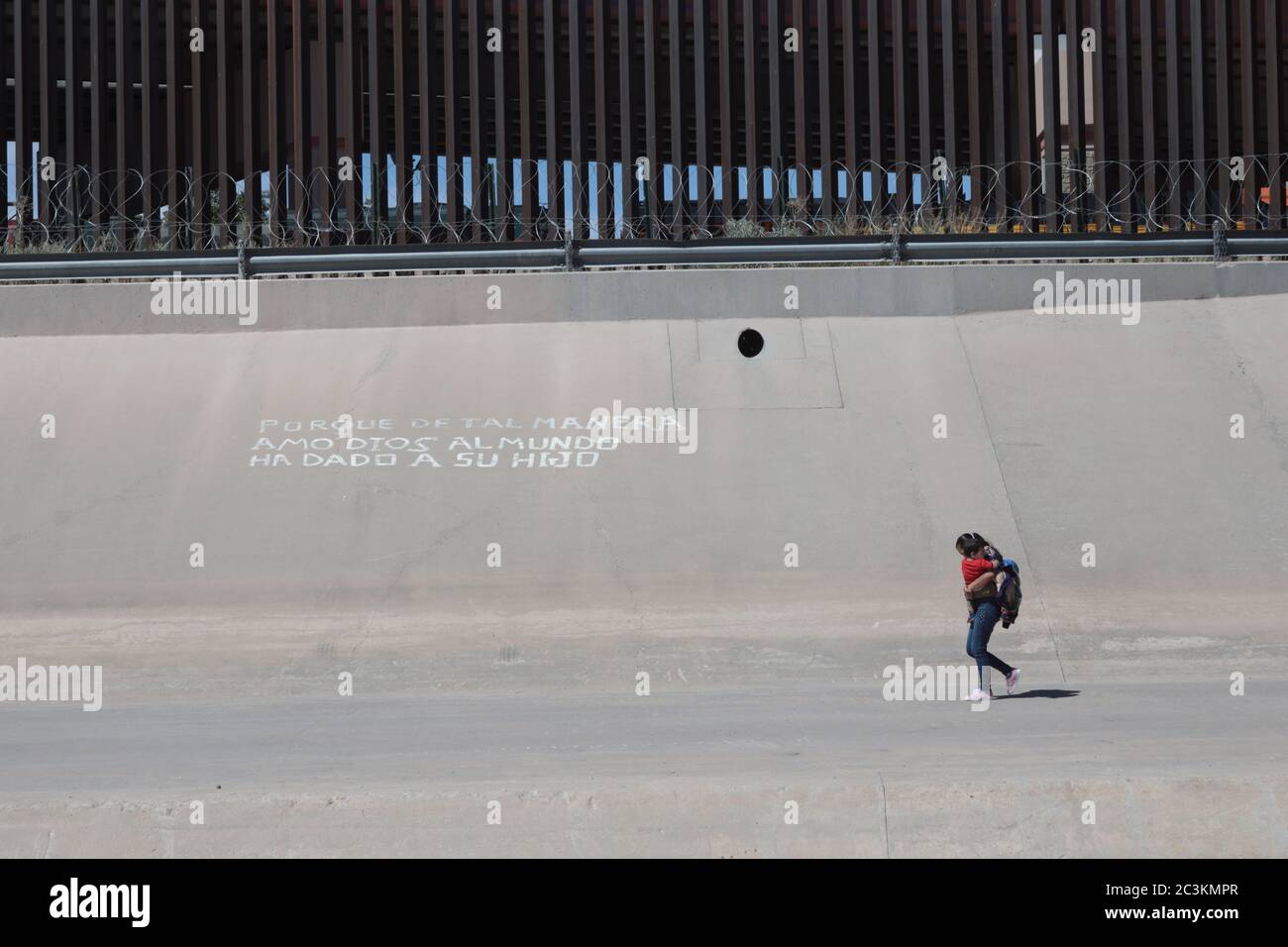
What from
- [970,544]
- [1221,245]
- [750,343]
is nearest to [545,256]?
[750,343]

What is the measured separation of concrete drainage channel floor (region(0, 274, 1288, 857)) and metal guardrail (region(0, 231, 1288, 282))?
3.49 feet

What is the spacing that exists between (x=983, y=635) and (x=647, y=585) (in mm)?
3095

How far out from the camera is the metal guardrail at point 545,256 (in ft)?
53.2

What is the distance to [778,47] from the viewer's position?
18812 millimetres

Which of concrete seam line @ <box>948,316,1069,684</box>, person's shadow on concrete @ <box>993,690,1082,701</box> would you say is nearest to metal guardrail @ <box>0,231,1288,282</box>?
concrete seam line @ <box>948,316,1069,684</box>

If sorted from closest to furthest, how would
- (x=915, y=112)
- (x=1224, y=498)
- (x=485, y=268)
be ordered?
(x=1224, y=498) → (x=485, y=268) → (x=915, y=112)

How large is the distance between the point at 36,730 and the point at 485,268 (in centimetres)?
839

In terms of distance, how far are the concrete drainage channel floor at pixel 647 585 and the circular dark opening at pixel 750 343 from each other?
10cm

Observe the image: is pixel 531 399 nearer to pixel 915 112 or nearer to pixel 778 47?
pixel 778 47

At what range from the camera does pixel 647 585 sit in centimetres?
1195

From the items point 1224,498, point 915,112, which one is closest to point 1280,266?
point 1224,498

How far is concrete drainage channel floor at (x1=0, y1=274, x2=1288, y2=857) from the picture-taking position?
662cm

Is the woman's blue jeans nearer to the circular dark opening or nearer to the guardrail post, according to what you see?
the circular dark opening

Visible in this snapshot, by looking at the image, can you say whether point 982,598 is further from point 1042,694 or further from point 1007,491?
point 1007,491
